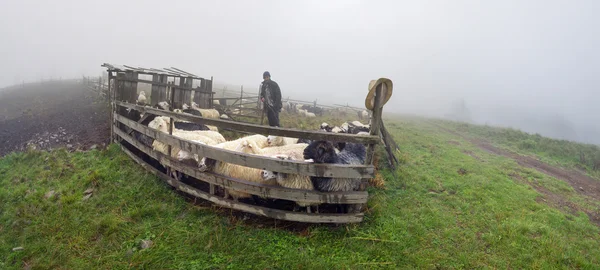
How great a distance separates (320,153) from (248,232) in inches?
69.4

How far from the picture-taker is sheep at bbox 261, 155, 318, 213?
4.27 m

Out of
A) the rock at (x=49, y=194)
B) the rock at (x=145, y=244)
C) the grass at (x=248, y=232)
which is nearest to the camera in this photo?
the grass at (x=248, y=232)

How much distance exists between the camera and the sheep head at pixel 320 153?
14.7 ft

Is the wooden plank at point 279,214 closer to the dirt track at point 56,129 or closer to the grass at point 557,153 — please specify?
the dirt track at point 56,129

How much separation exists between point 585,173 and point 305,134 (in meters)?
14.1

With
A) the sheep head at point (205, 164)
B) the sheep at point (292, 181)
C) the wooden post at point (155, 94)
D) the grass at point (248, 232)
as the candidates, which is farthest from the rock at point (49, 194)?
the wooden post at point (155, 94)

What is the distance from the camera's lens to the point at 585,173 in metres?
11.0

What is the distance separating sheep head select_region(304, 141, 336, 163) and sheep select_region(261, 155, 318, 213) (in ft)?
1.27

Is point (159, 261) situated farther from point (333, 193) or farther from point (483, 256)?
point (483, 256)

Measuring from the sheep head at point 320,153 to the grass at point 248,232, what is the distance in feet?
3.85

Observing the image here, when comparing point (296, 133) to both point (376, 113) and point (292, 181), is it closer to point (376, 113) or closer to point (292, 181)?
point (292, 181)

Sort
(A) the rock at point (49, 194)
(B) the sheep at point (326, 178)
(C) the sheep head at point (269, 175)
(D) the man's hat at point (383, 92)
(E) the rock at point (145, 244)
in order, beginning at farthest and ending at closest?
(A) the rock at point (49, 194)
(B) the sheep at point (326, 178)
(C) the sheep head at point (269, 175)
(D) the man's hat at point (383, 92)
(E) the rock at point (145, 244)

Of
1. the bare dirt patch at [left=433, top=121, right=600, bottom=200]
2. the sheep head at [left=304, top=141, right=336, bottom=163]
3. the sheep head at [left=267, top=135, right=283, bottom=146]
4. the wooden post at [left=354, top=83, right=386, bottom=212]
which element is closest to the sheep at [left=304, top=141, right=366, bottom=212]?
the sheep head at [left=304, top=141, right=336, bottom=163]

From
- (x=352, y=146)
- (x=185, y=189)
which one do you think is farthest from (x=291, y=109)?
(x=185, y=189)
